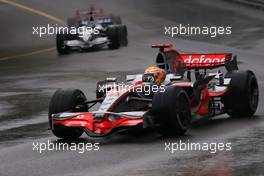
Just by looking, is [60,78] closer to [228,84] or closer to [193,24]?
[228,84]

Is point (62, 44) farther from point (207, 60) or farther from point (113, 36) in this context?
point (207, 60)

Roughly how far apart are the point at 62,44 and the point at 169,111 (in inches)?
665

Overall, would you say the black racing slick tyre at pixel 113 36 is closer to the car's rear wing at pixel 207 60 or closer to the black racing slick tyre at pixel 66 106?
the car's rear wing at pixel 207 60

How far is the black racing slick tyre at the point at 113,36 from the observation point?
95.9 ft

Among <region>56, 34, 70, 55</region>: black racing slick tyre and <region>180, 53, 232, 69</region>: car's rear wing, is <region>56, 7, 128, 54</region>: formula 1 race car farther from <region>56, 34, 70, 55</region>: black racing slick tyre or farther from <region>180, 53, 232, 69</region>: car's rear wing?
<region>180, 53, 232, 69</region>: car's rear wing

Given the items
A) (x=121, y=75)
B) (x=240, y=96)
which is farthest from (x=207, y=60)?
(x=121, y=75)

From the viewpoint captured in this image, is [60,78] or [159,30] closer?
[60,78]

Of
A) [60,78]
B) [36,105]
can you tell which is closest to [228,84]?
[36,105]

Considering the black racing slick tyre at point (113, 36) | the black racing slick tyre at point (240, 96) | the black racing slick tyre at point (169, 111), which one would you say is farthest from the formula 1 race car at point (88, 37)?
the black racing slick tyre at point (169, 111)

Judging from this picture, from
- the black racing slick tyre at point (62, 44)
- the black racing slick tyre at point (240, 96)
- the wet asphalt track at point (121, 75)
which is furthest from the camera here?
the black racing slick tyre at point (62, 44)

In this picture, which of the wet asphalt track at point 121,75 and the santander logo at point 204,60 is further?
the santander logo at point 204,60

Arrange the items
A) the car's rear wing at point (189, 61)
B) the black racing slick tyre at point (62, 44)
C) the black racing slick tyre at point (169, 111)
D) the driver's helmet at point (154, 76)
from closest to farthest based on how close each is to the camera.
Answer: the black racing slick tyre at point (169, 111)
the driver's helmet at point (154, 76)
the car's rear wing at point (189, 61)
the black racing slick tyre at point (62, 44)

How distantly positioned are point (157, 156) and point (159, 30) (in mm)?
22341

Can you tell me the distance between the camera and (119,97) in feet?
43.4
